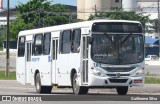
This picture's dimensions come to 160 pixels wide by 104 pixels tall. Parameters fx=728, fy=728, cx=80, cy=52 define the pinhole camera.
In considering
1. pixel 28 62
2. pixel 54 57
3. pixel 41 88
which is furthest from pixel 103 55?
pixel 28 62

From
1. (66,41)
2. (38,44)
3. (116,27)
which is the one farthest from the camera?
(38,44)

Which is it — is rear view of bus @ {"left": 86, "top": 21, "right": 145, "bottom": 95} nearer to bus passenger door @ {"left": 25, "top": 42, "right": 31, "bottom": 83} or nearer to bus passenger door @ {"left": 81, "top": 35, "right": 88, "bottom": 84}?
bus passenger door @ {"left": 81, "top": 35, "right": 88, "bottom": 84}

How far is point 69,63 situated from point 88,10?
117914 millimetres

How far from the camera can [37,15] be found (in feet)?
388

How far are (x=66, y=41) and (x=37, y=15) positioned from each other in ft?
284

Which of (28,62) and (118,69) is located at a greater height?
(118,69)

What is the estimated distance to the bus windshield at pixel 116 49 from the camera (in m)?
29.8

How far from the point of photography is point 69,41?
31.8 m

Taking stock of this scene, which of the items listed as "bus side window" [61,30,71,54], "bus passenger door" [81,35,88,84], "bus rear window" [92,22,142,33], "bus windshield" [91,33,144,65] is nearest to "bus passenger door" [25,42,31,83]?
"bus side window" [61,30,71,54]

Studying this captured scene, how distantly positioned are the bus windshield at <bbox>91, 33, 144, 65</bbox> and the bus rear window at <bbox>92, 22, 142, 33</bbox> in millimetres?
217

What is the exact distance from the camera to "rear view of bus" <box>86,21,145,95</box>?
29797mm

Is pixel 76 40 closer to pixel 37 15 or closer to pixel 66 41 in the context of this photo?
pixel 66 41

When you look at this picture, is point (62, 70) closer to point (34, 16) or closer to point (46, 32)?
point (46, 32)

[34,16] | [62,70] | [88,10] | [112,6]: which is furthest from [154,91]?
[112,6]
